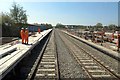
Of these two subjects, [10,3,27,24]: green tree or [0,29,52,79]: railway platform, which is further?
[10,3,27,24]: green tree

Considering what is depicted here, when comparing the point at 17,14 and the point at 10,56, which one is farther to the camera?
the point at 17,14

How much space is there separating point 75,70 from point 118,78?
223cm

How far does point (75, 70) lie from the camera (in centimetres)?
1041

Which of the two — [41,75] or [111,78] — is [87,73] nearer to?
[111,78]

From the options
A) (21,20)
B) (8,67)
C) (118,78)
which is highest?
(21,20)

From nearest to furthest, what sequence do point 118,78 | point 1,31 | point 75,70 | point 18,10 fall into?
point 118,78
point 75,70
point 1,31
point 18,10

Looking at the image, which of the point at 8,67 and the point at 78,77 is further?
the point at 78,77

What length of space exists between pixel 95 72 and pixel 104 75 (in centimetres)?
65

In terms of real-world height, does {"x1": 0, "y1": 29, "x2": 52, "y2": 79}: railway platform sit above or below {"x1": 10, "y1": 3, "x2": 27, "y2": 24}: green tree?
below

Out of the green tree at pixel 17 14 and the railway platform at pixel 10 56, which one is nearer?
the railway platform at pixel 10 56

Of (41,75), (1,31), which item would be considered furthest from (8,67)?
(1,31)

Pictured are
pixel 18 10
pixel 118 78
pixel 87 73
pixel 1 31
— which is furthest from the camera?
pixel 18 10

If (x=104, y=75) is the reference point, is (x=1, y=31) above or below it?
above

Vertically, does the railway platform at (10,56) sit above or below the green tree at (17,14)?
below
